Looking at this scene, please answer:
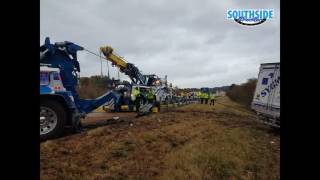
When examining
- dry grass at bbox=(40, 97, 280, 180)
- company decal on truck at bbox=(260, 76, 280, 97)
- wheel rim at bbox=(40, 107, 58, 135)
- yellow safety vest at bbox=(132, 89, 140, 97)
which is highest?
company decal on truck at bbox=(260, 76, 280, 97)

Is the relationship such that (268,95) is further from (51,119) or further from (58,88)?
(51,119)

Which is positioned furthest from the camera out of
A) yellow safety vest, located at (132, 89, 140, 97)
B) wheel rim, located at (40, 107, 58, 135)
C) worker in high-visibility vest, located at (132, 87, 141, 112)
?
yellow safety vest, located at (132, 89, 140, 97)

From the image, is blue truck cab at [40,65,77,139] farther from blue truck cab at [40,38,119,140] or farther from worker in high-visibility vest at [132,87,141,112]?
worker in high-visibility vest at [132,87,141,112]

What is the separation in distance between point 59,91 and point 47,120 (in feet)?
3.25

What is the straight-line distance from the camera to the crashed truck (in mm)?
9227

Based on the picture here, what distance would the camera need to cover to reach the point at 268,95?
14484 millimetres

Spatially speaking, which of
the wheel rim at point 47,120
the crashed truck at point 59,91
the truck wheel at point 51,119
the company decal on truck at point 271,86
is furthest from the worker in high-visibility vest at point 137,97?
the wheel rim at point 47,120

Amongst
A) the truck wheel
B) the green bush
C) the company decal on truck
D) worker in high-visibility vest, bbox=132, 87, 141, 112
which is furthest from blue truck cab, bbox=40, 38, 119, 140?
the green bush

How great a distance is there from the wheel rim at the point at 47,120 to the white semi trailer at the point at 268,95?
8.69 metres
